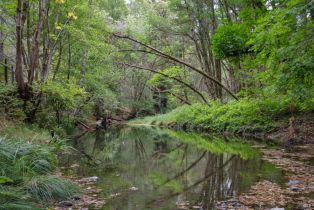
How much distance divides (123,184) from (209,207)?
2.08 meters

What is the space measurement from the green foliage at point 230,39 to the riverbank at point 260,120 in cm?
258

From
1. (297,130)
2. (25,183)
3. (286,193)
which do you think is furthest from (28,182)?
(297,130)

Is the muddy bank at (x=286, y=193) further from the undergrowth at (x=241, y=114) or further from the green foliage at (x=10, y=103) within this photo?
the green foliage at (x=10, y=103)

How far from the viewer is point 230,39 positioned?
12953mm

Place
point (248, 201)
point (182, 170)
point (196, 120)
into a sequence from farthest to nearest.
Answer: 1. point (196, 120)
2. point (182, 170)
3. point (248, 201)

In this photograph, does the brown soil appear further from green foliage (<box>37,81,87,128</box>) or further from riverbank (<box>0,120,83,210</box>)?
riverbank (<box>0,120,83,210</box>)

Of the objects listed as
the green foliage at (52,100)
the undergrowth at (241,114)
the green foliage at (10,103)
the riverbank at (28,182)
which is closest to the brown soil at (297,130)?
the undergrowth at (241,114)

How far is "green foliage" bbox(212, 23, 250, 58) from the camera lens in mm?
12940

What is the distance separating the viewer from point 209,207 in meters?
4.76

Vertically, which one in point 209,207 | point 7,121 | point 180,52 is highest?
point 180,52

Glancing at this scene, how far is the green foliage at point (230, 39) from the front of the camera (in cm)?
1294

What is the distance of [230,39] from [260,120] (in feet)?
14.0

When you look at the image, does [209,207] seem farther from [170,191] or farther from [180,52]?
[180,52]

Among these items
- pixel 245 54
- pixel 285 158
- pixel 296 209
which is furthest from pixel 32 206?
pixel 245 54
